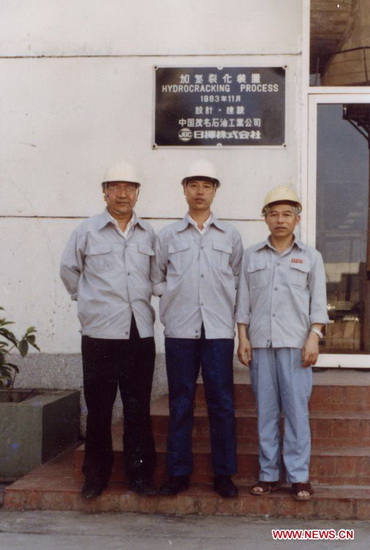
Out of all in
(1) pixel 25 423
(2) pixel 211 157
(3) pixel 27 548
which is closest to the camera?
(3) pixel 27 548

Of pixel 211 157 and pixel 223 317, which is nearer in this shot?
pixel 223 317

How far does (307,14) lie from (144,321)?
11.5ft

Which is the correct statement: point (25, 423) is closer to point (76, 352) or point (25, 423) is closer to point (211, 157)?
point (76, 352)

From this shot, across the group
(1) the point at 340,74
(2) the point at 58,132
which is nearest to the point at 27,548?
(2) the point at 58,132

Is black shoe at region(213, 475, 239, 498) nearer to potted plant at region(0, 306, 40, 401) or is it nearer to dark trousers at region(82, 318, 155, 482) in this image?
dark trousers at region(82, 318, 155, 482)

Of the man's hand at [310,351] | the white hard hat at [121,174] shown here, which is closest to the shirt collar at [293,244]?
the man's hand at [310,351]

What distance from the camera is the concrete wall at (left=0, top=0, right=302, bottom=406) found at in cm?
654

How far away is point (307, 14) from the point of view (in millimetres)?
6617

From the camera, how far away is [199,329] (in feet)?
15.5

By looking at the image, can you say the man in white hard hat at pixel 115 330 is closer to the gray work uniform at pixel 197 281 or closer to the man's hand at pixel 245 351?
the gray work uniform at pixel 197 281

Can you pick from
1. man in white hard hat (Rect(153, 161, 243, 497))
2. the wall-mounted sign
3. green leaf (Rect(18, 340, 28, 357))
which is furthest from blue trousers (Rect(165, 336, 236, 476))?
the wall-mounted sign

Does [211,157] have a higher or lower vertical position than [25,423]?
higher

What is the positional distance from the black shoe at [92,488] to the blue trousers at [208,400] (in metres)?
0.48

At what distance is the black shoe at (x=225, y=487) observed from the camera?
469 centimetres
